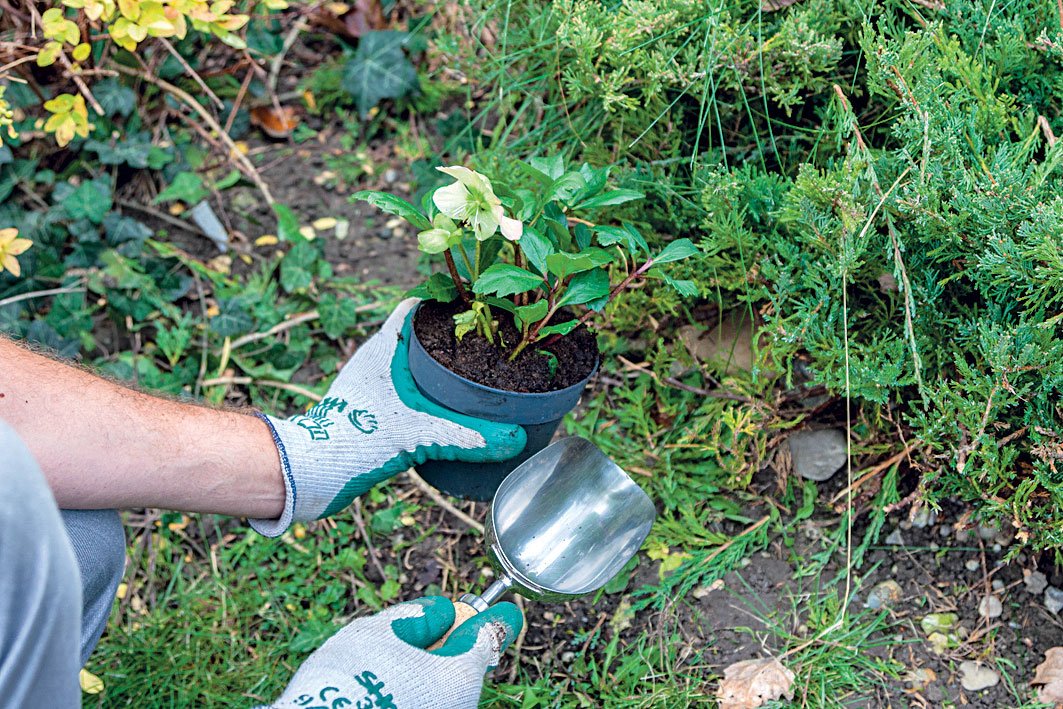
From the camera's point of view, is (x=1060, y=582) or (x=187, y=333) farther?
(x=187, y=333)

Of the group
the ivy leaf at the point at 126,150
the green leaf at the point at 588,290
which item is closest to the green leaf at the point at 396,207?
the green leaf at the point at 588,290

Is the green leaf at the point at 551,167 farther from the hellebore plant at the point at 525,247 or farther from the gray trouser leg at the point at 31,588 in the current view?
the gray trouser leg at the point at 31,588

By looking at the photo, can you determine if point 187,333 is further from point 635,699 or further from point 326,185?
point 635,699

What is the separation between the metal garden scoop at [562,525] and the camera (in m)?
1.49

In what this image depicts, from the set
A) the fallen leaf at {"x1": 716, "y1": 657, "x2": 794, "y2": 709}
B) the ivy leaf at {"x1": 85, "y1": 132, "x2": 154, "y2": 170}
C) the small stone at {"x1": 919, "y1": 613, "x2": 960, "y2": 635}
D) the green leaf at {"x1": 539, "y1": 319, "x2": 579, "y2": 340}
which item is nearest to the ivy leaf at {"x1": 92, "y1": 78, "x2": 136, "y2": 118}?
the ivy leaf at {"x1": 85, "y1": 132, "x2": 154, "y2": 170}

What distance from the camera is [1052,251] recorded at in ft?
4.01

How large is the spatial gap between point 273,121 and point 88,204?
0.51 meters

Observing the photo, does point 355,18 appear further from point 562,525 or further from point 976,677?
point 976,677

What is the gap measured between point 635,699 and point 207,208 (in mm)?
1526

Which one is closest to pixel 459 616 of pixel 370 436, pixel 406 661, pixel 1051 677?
pixel 406 661

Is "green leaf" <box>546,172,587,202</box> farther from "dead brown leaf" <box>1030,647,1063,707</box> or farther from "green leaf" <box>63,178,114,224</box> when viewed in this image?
"green leaf" <box>63,178,114,224</box>

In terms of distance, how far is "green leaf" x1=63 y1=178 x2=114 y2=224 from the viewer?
2.18 m

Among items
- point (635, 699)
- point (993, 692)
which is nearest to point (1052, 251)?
point (993, 692)

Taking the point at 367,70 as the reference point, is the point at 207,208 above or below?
below
